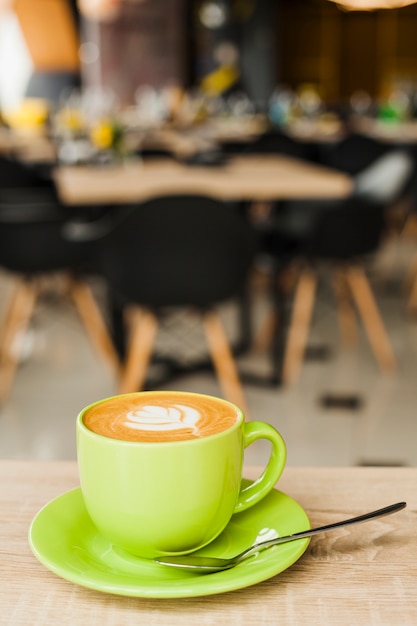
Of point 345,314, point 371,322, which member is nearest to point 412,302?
point 345,314

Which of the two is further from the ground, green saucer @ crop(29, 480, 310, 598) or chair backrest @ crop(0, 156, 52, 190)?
green saucer @ crop(29, 480, 310, 598)

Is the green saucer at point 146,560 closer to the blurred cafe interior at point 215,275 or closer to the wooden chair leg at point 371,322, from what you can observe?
the blurred cafe interior at point 215,275

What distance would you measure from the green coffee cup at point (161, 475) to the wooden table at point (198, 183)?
2.22 metres

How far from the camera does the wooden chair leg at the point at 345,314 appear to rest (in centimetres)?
384

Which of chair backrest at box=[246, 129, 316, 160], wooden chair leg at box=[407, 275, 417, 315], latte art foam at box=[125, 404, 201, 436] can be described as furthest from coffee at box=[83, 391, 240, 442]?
chair backrest at box=[246, 129, 316, 160]

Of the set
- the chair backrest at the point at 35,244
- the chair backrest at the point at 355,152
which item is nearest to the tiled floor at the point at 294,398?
the chair backrest at the point at 35,244

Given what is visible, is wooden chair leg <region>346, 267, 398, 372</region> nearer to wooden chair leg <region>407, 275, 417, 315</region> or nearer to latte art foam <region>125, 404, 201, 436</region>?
wooden chair leg <region>407, 275, 417, 315</region>

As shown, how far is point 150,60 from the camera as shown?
37.6 feet

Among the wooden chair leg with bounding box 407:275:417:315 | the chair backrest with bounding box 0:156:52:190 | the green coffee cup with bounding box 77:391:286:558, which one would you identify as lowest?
the wooden chair leg with bounding box 407:275:417:315

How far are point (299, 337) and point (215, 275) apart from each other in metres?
1.17

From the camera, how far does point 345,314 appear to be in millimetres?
4168

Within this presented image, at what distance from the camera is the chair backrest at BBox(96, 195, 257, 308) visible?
8.03ft

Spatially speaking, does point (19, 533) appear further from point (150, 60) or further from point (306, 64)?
point (306, 64)

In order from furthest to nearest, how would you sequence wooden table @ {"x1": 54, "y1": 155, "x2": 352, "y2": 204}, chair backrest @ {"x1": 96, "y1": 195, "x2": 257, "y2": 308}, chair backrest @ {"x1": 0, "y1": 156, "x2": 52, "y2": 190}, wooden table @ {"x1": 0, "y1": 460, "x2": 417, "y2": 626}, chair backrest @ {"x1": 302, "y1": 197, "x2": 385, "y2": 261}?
chair backrest @ {"x1": 0, "y1": 156, "x2": 52, "y2": 190}, chair backrest @ {"x1": 302, "y1": 197, "x2": 385, "y2": 261}, wooden table @ {"x1": 54, "y1": 155, "x2": 352, "y2": 204}, chair backrest @ {"x1": 96, "y1": 195, "x2": 257, "y2": 308}, wooden table @ {"x1": 0, "y1": 460, "x2": 417, "y2": 626}
